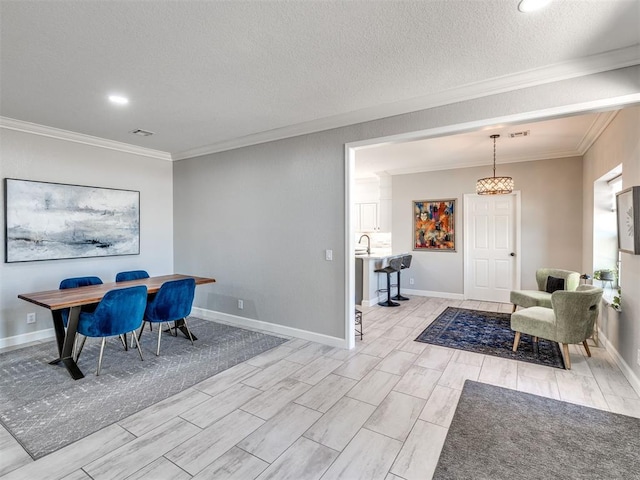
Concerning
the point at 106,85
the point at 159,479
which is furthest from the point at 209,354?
the point at 106,85

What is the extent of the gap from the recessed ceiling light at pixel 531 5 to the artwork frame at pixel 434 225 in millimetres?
4749

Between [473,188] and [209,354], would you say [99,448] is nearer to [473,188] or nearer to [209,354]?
[209,354]

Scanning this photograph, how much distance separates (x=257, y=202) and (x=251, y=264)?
873 mm

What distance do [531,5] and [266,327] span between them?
13.4ft

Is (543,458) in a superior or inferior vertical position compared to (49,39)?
inferior

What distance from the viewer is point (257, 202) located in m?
Result: 4.48

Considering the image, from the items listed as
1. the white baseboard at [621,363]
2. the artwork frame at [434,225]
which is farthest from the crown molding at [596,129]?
the white baseboard at [621,363]

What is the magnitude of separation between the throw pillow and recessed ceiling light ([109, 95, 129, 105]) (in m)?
5.87

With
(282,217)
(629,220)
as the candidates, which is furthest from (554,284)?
(282,217)

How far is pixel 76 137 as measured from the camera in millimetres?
4262

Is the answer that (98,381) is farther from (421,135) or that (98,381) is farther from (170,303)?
(421,135)

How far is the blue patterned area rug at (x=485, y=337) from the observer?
3516mm

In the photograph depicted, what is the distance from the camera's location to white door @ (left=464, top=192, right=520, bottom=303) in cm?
592

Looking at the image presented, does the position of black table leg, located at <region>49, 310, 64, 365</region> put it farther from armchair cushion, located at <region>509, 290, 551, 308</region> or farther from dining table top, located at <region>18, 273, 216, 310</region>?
armchair cushion, located at <region>509, 290, 551, 308</region>
